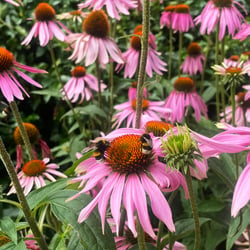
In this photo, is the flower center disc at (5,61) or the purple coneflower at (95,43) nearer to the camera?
the flower center disc at (5,61)

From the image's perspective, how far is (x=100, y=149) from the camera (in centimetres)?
68

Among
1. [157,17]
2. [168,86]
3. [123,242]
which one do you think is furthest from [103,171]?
[157,17]

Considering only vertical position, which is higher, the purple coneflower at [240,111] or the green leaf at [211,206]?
the purple coneflower at [240,111]

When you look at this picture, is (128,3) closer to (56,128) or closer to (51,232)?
(51,232)

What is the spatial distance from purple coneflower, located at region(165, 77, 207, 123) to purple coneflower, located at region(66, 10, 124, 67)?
27 cm

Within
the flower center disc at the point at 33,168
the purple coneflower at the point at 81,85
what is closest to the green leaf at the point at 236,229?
the flower center disc at the point at 33,168

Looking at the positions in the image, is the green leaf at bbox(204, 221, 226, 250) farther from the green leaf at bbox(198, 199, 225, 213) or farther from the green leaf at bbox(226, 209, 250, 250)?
the green leaf at bbox(226, 209, 250, 250)

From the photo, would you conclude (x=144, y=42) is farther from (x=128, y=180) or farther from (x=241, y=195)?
(x=241, y=195)

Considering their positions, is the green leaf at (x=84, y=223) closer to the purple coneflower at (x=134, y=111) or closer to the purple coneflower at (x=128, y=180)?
the purple coneflower at (x=128, y=180)

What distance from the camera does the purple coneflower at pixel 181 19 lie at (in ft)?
5.51

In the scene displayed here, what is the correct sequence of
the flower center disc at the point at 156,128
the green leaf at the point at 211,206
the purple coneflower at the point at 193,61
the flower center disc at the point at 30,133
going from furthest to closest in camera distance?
1. the purple coneflower at the point at 193,61
2. the flower center disc at the point at 30,133
3. the green leaf at the point at 211,206
4. the flower center disc at the point at 156,128

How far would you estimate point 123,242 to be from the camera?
910 mm

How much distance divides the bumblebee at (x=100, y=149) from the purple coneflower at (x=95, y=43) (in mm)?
612

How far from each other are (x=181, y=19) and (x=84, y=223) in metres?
1.20
